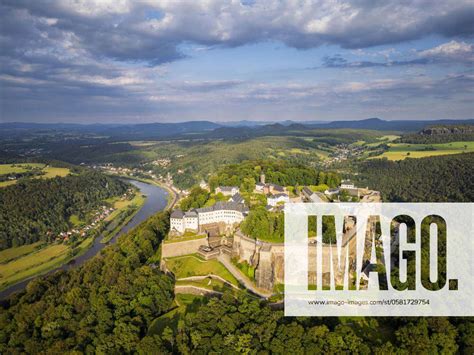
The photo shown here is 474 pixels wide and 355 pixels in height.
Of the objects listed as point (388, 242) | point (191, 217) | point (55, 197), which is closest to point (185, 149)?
point (55, 197)

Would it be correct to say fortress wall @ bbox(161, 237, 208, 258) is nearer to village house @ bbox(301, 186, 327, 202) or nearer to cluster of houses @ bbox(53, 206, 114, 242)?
village house @ bbox(301, 186, 327, 202)

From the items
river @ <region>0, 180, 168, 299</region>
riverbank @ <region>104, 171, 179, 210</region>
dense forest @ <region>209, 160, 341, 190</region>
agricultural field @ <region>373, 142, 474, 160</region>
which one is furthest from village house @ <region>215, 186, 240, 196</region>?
agricultural field @ <region>373, 142, 474, 160</region>

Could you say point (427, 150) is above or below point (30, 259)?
above

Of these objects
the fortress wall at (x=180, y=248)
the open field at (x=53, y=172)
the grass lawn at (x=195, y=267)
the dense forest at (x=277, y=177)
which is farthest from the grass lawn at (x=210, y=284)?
the open field at (x=53, y=172)

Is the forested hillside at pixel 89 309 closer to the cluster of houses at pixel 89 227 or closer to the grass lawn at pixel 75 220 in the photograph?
the cluster of houses at pixel 89 227

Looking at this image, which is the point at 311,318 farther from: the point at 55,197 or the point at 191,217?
the point at 55,197

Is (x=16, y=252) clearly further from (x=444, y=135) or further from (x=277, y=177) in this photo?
(x=444, y=135)

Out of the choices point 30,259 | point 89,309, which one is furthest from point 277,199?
point 30,259
